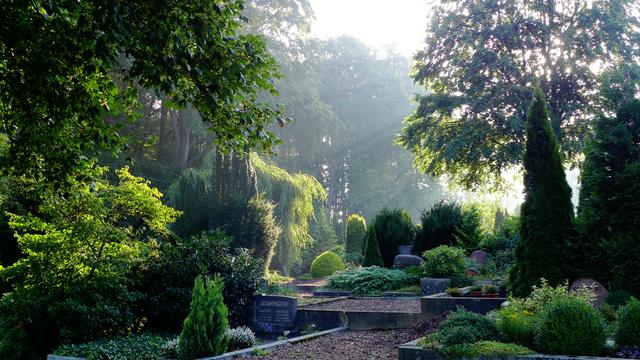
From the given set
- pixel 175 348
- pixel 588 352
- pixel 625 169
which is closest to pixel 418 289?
pixel 625 169

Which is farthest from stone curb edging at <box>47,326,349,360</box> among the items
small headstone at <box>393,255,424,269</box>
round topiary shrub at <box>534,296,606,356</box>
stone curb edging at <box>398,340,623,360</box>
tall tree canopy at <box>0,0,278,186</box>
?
small headstone at <box>393,255,424,269</box>

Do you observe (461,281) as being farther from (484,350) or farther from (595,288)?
(484,350)

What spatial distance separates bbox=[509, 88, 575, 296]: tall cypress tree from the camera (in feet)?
31.3

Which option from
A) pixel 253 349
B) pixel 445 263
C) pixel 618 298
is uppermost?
pixel 445 263

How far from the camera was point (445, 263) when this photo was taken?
46.5ft

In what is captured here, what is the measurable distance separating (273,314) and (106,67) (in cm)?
732

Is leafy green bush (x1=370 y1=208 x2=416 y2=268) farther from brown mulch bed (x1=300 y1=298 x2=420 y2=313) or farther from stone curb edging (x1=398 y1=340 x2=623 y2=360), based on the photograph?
stone curb edging (x1=398 y1=340 x2=623 y2=360)

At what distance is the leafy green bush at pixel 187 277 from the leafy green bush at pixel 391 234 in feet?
32.1

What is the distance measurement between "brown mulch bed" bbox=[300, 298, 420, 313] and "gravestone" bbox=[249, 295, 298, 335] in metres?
0.80

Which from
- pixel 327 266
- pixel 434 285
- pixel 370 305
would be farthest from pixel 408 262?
pixel 327 266

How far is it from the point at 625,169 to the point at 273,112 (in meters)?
6.18

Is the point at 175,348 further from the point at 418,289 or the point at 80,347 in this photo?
the point at 418,289

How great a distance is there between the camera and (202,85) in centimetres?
606

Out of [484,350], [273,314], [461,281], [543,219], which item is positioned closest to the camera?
[484,350]
